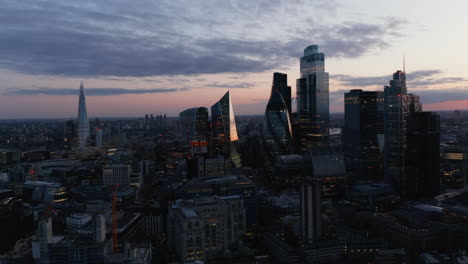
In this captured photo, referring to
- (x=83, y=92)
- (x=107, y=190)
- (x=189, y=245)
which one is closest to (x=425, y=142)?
(x=189, y=245)

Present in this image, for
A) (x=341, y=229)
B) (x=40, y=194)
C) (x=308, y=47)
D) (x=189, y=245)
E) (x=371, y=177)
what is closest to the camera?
(x=189, y=245)

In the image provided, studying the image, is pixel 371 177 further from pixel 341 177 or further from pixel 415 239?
pixel 415 239

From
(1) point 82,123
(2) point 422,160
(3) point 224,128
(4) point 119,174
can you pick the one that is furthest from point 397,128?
(1) point 82,123

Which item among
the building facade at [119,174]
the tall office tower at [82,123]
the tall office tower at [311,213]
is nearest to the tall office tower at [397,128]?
the tall office tower at [311,213]

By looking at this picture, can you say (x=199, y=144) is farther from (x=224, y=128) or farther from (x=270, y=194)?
(x=270, y=194)

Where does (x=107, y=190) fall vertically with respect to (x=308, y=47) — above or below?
below

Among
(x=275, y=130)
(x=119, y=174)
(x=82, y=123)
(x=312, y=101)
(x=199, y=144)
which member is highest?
(x=312, y=101)

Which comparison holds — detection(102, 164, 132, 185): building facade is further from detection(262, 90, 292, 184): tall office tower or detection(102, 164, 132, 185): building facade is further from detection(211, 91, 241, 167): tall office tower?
detection(262, 90, 292, 184): tall office tower
